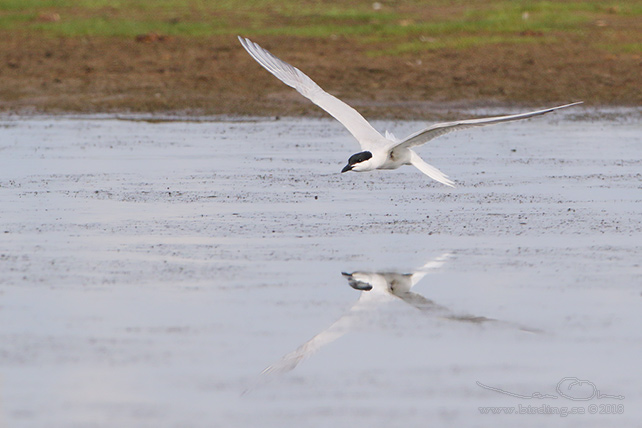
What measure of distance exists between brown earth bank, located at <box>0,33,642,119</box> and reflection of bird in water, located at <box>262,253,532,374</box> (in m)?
9.28

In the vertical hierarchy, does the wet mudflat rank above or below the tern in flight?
below

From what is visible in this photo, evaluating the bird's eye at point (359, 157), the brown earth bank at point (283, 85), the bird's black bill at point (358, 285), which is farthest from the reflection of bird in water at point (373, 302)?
the brown earth bank at point (283, 85)

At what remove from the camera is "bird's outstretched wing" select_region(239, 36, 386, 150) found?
10.3 metres

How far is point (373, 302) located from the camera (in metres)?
6.94

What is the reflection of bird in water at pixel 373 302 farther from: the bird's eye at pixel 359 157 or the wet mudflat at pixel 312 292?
the bird's eye at pixel 359 157

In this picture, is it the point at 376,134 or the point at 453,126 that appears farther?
the point at 376,134

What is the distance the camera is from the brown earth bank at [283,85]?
17672mm

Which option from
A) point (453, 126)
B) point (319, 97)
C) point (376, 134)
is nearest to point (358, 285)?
point (453, 126)

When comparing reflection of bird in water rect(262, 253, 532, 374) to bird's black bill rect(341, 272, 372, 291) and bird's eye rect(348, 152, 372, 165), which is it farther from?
bird's eye rect(348, 152, 372, 165)

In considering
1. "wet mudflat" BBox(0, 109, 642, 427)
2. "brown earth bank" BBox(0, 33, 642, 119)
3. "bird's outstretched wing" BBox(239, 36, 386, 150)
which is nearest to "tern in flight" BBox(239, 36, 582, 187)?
"bird's outstretched wing" BBox(239, 36, 386, 150)

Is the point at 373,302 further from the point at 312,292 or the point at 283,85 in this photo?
the point at 283,85

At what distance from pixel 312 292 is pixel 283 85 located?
1182 centimetres

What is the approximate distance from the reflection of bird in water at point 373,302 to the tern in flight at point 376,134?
37.0 inches

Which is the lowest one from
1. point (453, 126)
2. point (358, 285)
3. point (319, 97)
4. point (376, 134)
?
point (358, 285)
